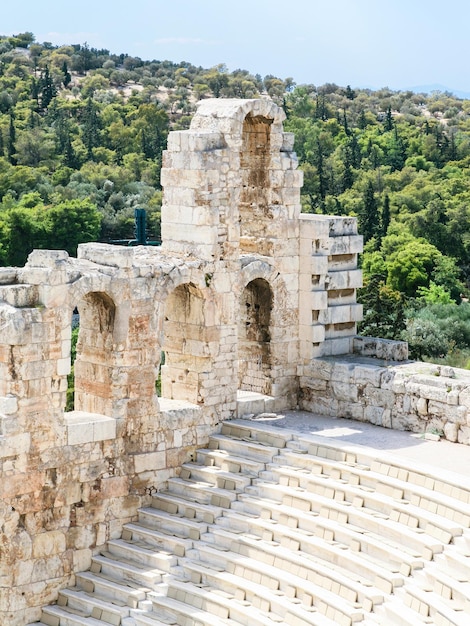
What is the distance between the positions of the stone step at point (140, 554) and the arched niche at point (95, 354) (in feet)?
5.70

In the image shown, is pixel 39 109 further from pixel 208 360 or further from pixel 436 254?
pixel 208 360

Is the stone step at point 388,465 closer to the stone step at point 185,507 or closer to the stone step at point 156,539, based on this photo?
the stone step at point 185,507

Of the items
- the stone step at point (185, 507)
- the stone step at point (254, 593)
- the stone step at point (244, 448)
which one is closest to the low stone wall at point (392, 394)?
the stone step at point (244, 448)

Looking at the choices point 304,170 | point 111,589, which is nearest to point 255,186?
point 111,589

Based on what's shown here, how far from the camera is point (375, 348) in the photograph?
22984mm

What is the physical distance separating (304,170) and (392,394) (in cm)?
3964

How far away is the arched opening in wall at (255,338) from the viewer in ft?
74.6

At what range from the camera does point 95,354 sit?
20.6 meters

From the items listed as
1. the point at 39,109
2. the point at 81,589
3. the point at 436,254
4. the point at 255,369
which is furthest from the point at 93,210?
the point at 81,589

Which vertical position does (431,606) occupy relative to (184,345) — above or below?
below

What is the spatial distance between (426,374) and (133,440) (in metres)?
4.26

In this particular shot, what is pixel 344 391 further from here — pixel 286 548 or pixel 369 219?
pixel 369 219

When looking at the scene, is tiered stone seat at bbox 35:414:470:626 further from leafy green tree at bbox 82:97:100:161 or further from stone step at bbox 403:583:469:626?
leafy green tree at bbox 82:97:100:161

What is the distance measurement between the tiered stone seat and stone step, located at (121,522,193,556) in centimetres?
2
